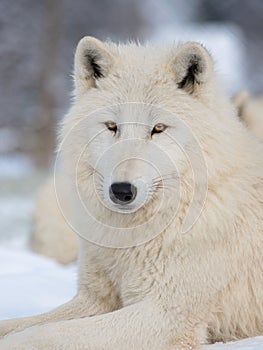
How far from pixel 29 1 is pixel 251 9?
9609mm

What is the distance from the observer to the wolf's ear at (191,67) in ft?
14.0

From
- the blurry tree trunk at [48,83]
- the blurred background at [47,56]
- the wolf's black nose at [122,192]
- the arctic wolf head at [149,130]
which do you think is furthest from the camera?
the blurry tree trunk at [48,83]

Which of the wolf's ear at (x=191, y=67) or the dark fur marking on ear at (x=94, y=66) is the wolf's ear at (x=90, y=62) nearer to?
the dark fur marking on ear at (x=94, y=66)

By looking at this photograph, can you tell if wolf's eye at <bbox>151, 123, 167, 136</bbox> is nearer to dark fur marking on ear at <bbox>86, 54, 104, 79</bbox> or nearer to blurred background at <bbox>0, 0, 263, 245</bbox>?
dark fur marking on ear at <bbox>86, 54, 104, 79</bbox>

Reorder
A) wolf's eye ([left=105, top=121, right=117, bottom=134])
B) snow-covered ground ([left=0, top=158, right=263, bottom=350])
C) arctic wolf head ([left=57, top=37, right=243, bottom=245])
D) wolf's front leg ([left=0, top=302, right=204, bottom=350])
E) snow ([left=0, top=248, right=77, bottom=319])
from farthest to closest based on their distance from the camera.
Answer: snow ([left=0, top=248, right=77, bottom=319])
snow-covered ground ([left=0, top=158, right=263, bottom=350])
wolf's eye ([left=105, top=121, right=117, bottom=134])
arctic wolf head ([left=57, top=37, right=243, bottom=245])
wolf's front leg ([left=0, top=302, right=204, bottom=350])

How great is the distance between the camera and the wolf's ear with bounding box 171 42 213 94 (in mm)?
4273

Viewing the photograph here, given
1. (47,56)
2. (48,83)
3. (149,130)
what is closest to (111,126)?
(149,130)

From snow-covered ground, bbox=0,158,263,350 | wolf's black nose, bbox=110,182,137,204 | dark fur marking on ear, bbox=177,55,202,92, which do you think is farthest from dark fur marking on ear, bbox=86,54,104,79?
snow-covered ground, bbox=0,158,263,350

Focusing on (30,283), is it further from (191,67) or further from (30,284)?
(191,67)

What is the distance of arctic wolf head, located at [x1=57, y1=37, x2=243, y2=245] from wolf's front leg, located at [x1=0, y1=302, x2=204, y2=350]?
23.9 inches

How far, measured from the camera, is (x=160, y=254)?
4.31 meters

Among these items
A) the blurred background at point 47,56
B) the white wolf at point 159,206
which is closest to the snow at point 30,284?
the white wolf at point 159,206

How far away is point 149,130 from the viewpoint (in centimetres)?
425

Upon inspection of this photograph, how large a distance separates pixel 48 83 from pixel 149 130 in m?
18.7
